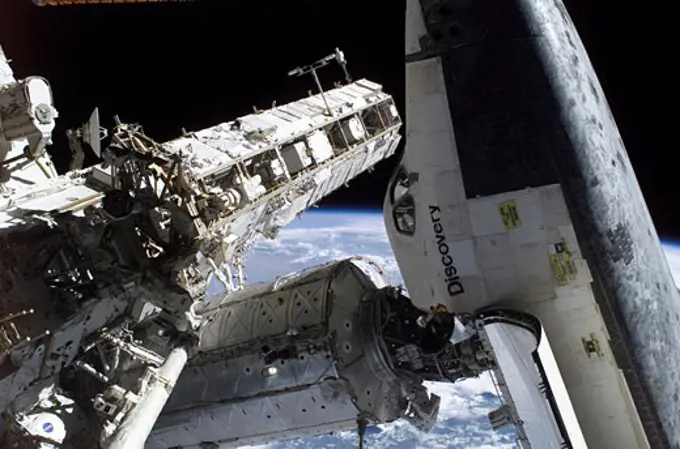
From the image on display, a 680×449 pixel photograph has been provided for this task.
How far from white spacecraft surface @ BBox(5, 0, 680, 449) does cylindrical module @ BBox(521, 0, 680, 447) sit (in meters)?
0.02

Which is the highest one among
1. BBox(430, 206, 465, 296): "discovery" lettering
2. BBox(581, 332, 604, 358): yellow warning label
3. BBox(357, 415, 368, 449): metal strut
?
BBox(430, 206, 465, 296): "discovery" lettering

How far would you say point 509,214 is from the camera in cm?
631

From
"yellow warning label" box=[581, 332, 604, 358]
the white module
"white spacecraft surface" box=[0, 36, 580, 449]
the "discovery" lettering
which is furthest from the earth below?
"yellow warning label" box=[581, 332, 604, 358]

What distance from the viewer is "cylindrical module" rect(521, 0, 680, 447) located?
6145 mm

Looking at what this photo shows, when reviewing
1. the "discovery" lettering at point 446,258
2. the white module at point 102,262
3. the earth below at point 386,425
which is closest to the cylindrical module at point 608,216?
the "discovery" lettering at point 446,258

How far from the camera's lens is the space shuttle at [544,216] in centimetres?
614

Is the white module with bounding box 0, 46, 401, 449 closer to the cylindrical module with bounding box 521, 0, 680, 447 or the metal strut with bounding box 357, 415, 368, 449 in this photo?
the metal strut with bounding box 357, 415, 368, 449

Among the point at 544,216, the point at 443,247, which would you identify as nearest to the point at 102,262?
the point at 443,247

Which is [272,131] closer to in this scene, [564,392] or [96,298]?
[96,298]

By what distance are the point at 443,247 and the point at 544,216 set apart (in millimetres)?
931

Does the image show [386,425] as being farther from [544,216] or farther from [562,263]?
[544,216]

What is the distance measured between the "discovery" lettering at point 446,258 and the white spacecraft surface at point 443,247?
2 cm

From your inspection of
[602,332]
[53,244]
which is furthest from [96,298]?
[602,332]

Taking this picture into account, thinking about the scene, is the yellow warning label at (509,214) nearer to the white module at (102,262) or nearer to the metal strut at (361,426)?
the white module at (102,262)
